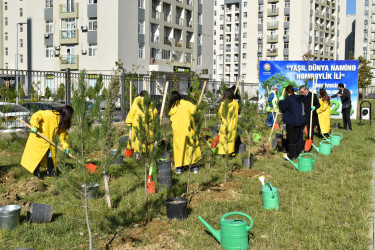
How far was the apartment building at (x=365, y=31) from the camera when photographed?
92938 millimetres

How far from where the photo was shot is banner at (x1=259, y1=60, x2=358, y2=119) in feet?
63.3

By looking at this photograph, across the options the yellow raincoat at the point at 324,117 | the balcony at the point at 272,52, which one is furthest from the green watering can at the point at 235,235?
the balcony at the point at 272,52

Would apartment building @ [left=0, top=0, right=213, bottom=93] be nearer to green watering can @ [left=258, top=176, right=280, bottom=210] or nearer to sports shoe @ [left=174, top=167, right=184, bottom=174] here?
sports shoe @ [left=174, top=167, right=184, bottom=174]

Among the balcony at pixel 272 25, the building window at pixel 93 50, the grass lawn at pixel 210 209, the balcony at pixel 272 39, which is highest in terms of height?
the balcony at pixel 272 25

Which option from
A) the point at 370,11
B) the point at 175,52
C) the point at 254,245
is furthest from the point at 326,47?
the point at 254,245

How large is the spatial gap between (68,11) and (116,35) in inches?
280

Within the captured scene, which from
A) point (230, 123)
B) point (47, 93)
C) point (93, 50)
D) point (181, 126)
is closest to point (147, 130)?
point (181, 126)

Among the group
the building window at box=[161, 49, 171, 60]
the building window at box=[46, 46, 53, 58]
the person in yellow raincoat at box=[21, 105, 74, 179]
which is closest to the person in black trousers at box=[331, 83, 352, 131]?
the person in yellow raincoat at box=[21, 105, 74, 179]

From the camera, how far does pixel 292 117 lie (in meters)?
9.33

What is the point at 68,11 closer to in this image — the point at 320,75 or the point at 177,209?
the point at 320,75

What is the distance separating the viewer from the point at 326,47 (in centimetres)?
7212

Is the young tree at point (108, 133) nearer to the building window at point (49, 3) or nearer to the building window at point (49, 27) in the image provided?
the building window at point (49, 27)

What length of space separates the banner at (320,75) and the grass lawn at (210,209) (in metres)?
11.3

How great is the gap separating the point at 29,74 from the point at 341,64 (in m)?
13.8
